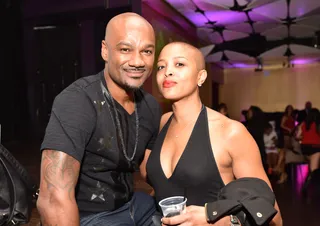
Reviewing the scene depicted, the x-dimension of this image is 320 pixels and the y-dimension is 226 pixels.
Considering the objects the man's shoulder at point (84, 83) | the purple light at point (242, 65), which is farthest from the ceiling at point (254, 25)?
the man's shoulder at point (84, 83)

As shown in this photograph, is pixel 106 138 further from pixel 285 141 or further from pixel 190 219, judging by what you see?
pixel 285 141

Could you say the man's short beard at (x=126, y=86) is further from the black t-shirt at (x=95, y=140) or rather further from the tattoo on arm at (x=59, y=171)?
the tattoo on arm at (x=59, y=171)

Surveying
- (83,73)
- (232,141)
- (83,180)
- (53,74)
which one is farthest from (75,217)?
(53,74)

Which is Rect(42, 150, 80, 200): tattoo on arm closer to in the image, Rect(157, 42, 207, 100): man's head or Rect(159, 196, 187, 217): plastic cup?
Rect(159, 196, 187, 217): plastic cup

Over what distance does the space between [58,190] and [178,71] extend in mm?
738

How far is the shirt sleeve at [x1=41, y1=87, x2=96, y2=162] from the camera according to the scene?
131cm

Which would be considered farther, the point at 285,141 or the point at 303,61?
the point at 303,61

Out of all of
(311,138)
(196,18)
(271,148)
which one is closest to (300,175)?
(271,148)

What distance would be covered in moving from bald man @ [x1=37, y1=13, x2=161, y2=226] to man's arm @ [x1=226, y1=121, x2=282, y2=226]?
0.55 metres

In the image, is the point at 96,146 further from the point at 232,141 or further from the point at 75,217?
the point at 232,141

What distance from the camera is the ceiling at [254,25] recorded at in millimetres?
7449

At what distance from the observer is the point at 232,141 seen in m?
1.34

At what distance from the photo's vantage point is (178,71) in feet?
4.80

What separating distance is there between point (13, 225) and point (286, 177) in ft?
17.3
